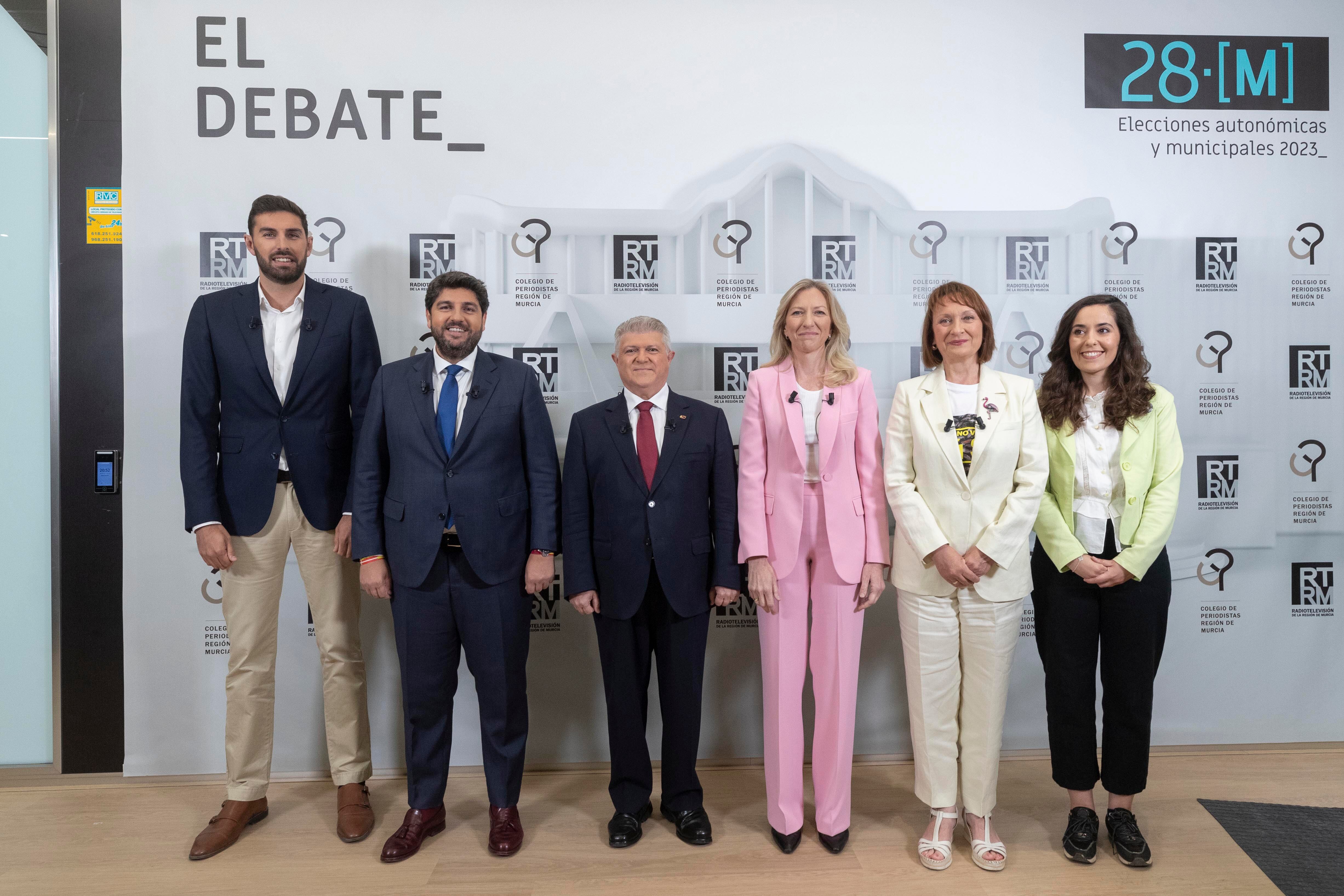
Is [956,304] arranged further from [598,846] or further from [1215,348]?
[598,846]

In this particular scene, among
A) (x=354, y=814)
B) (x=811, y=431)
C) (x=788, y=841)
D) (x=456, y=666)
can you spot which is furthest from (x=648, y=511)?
(x=354, y=814)

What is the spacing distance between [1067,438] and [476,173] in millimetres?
2627

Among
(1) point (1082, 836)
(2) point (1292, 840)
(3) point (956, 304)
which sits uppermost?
(3) point (956, 304)

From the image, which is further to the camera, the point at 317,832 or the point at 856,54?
the point at 856,54

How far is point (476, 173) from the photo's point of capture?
310 centimetres

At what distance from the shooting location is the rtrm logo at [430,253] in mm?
3096

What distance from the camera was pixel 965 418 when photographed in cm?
234

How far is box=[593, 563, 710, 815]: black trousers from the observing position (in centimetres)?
243

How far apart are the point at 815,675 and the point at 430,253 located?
2.39 m

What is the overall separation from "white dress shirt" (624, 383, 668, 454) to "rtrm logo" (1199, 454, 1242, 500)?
2632 mm

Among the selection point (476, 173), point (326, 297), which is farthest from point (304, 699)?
point (476, 173)

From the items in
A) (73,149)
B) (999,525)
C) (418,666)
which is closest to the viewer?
(999,525)

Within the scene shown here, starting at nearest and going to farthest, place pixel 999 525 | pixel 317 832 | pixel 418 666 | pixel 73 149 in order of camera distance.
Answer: pixel 999 525, pixel 418 666, pixel 317 832, pixel 73 149

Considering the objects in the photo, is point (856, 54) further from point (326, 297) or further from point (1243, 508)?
point (1243, 508)
